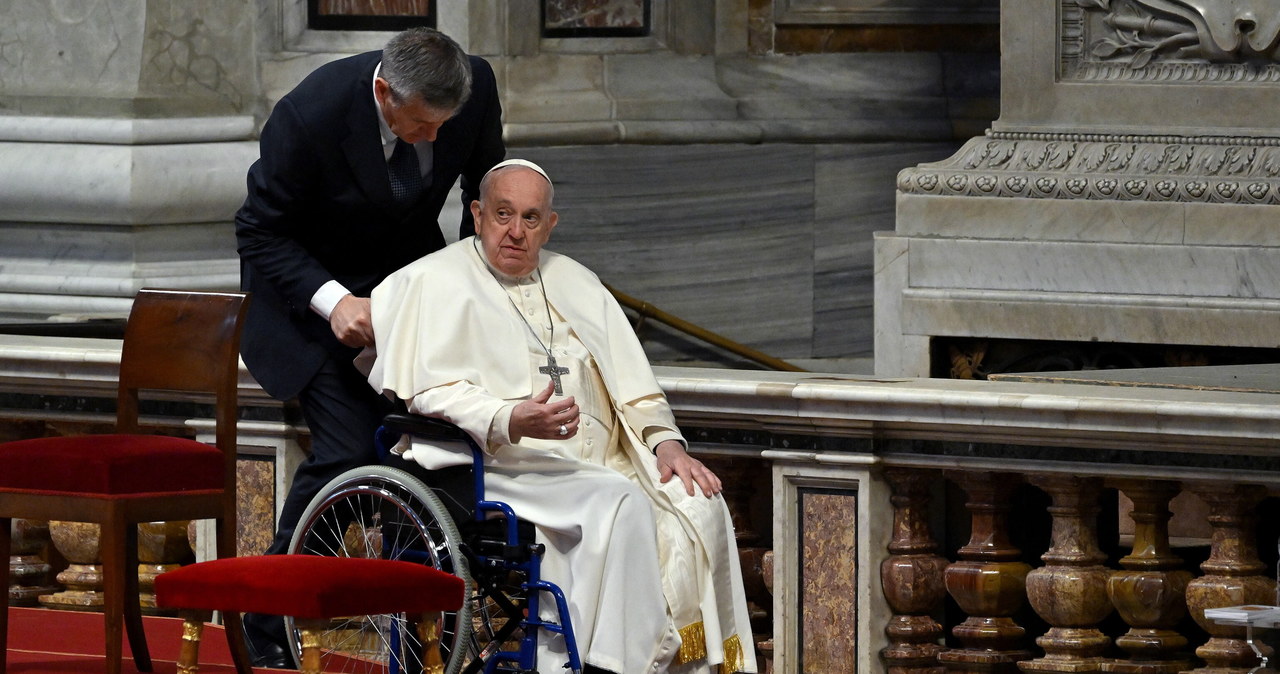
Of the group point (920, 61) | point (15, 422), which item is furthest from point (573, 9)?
point (15, 422)

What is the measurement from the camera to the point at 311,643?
4.07m

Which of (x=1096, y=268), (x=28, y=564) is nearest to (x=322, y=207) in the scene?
(x=28, y=564)

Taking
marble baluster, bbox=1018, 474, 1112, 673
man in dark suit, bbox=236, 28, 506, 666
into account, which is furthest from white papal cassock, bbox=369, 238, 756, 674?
marble baluster, bbox=1018, 474, 1112, 673

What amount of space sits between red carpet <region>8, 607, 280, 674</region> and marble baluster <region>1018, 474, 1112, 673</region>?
1.54m

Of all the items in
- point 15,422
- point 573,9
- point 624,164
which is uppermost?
point 573,9

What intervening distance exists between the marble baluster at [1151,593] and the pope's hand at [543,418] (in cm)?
106

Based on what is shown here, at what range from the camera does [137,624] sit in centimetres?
486

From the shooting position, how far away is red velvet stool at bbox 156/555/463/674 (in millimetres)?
3961

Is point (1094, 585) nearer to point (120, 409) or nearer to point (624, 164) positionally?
point (120, 409)

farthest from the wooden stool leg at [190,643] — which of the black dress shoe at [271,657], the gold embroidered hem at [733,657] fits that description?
the gold embroidered hem at [733,657]

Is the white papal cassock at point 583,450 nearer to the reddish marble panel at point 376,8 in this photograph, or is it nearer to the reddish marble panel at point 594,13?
the reddish marble panel at point 376,8

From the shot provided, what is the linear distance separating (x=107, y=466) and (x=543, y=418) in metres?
0.83

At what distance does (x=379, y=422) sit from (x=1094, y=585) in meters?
1.46

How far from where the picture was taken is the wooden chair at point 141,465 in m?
4.45
